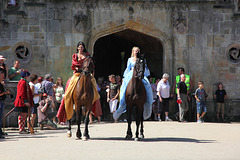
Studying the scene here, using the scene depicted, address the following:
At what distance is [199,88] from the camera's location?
17.7m

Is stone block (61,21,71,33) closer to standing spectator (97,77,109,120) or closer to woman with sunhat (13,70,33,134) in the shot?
standing spectator (97,77,109,120)

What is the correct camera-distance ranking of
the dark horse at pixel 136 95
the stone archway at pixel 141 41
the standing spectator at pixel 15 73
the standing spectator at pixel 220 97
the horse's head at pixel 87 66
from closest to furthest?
the horse's head at pixel 87 66
the dark horse at pixel 136 95
the standing spectator at pixel 15 73
the standing spectator at pixel 220 97
the stone archway at pixel 141 41

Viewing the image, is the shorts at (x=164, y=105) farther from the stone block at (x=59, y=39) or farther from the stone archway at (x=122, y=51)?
the stone block at (x=59, y=39)

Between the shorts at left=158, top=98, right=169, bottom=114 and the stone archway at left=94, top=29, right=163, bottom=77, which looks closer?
the shorts at left=158, top=98, right=169, bottom=114

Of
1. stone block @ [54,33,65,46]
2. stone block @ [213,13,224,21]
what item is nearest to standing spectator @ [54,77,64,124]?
stone block @ [54,33,65,46]

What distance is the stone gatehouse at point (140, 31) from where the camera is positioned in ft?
59.5

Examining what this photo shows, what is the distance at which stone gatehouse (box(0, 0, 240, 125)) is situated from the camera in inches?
714

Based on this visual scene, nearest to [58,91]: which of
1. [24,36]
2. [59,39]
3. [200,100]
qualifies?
A: [59,39]

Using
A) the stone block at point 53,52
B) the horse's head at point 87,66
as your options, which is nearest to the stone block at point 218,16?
the stone block at point 53,52

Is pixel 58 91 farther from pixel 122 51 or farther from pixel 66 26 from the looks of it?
pixel 122 51

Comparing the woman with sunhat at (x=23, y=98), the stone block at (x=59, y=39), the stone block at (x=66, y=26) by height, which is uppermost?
the stone block at (x=66, y=26)

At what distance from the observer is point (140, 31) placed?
18938 mm

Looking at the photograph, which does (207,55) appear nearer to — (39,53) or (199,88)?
(199,88)

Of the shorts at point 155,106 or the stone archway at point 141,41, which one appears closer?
the shorts at point 155,106
